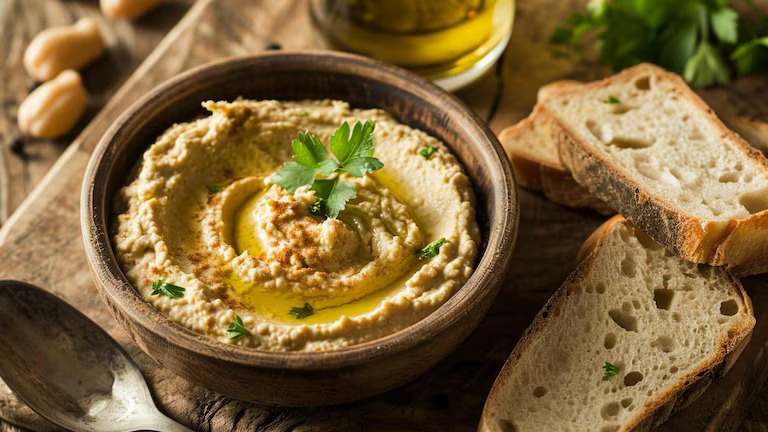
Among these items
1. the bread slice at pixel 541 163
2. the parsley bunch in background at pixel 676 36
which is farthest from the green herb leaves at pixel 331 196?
the parsley bunch in background at pixel 676 36

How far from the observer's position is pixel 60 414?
300 cm

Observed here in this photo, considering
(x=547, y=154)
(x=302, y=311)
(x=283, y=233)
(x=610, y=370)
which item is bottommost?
(x=610, y=370)

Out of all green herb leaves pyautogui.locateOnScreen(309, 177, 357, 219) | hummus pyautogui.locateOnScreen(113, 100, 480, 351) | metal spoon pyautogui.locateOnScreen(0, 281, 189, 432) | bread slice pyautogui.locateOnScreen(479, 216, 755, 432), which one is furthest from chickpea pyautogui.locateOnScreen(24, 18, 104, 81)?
bread slice pyautogui.locateOnScreen(479, 216, 755, 432)

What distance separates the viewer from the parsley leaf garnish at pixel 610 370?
9.87 feet

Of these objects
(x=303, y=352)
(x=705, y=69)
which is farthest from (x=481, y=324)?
(x=705, y=69)

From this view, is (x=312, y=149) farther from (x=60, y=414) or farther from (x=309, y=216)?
(x=60, y=414)

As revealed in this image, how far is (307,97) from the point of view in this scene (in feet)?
12.1

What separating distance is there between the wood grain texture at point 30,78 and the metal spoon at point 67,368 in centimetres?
140

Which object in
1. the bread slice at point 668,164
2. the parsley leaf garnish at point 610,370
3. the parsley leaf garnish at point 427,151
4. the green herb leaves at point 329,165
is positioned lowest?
the parsley leaf garnish at point 610,370

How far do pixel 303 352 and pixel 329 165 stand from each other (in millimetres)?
738

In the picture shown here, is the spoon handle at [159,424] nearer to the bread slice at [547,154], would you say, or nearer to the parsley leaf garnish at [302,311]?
the parsley leaf garnish at [302,311]

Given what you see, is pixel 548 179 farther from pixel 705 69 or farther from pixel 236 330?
pixel 236 330

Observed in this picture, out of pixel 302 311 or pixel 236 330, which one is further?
pixel 302 311

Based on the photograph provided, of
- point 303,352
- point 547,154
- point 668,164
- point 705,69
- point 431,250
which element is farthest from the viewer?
point 705,69
